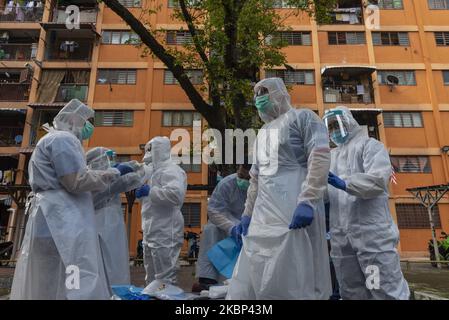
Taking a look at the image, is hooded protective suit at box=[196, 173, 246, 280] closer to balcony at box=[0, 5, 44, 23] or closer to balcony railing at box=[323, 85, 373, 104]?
balcony railing at box=[323, 85, 373, 104]

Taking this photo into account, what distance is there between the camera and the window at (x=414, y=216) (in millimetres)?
16844

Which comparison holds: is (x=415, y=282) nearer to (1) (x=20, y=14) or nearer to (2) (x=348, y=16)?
(2) (x=348, y=16)

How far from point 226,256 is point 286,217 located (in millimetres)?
1411

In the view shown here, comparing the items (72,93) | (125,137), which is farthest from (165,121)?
(72,93)

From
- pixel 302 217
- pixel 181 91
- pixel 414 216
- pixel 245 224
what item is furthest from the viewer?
pixel 181 91

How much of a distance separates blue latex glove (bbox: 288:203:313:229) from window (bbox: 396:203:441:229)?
16724mm

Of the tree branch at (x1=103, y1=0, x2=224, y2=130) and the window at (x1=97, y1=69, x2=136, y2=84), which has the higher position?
the window at (x1=97, y1=69, x2=136, y2=84)

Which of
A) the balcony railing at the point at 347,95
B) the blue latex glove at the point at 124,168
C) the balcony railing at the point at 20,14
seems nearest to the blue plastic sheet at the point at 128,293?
the blue latex glove at the point at 124,168

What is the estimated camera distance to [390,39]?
63.3 feet

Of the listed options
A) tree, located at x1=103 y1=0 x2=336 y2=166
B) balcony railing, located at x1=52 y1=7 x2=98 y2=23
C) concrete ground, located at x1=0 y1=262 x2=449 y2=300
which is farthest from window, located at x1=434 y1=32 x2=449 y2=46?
balcony railing, located at x1=52 y1=7 x2=98 y2=23

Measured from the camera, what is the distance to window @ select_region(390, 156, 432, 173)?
58.0 feet

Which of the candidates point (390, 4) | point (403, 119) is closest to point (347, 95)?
point (403, 119)

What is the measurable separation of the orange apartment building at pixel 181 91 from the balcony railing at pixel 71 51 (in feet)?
0.20

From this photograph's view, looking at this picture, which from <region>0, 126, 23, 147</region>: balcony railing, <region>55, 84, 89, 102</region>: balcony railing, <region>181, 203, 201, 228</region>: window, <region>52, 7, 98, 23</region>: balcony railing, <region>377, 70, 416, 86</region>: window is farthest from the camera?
<region>52, 7, 98, 23</region>: balcony railing
